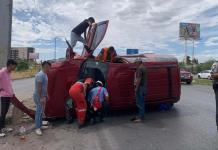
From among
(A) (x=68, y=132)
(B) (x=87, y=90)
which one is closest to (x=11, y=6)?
(B) (x=87, y=90)

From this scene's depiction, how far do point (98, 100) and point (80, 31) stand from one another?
3.02 metres

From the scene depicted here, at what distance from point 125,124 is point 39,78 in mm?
2459

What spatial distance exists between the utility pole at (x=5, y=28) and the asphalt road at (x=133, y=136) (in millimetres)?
2313

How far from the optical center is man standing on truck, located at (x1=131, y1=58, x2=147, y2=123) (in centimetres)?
941

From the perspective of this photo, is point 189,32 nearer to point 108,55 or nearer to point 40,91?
point 108,55

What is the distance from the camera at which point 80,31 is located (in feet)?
36.8

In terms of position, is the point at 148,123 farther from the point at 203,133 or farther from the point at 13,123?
the point at 13,123

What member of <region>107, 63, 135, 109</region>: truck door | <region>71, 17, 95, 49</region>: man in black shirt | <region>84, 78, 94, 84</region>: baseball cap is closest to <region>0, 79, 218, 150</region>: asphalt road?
<region>107, 63, 135, 109</region>: truck door

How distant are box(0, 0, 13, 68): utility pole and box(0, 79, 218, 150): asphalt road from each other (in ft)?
7.59

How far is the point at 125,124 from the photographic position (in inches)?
362

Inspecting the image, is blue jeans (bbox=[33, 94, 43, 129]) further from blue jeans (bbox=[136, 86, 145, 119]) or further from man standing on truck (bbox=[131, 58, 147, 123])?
blue jeans (bbox=[136, 86, 145, 119])

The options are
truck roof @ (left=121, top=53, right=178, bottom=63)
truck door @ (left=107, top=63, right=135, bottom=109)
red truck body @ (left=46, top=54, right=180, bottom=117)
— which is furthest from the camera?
truck roof @ (left=121, top=53, right=178, bottom=63)

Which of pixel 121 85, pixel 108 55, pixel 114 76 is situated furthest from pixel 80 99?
pixel 108 55

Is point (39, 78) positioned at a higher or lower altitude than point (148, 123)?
higher
